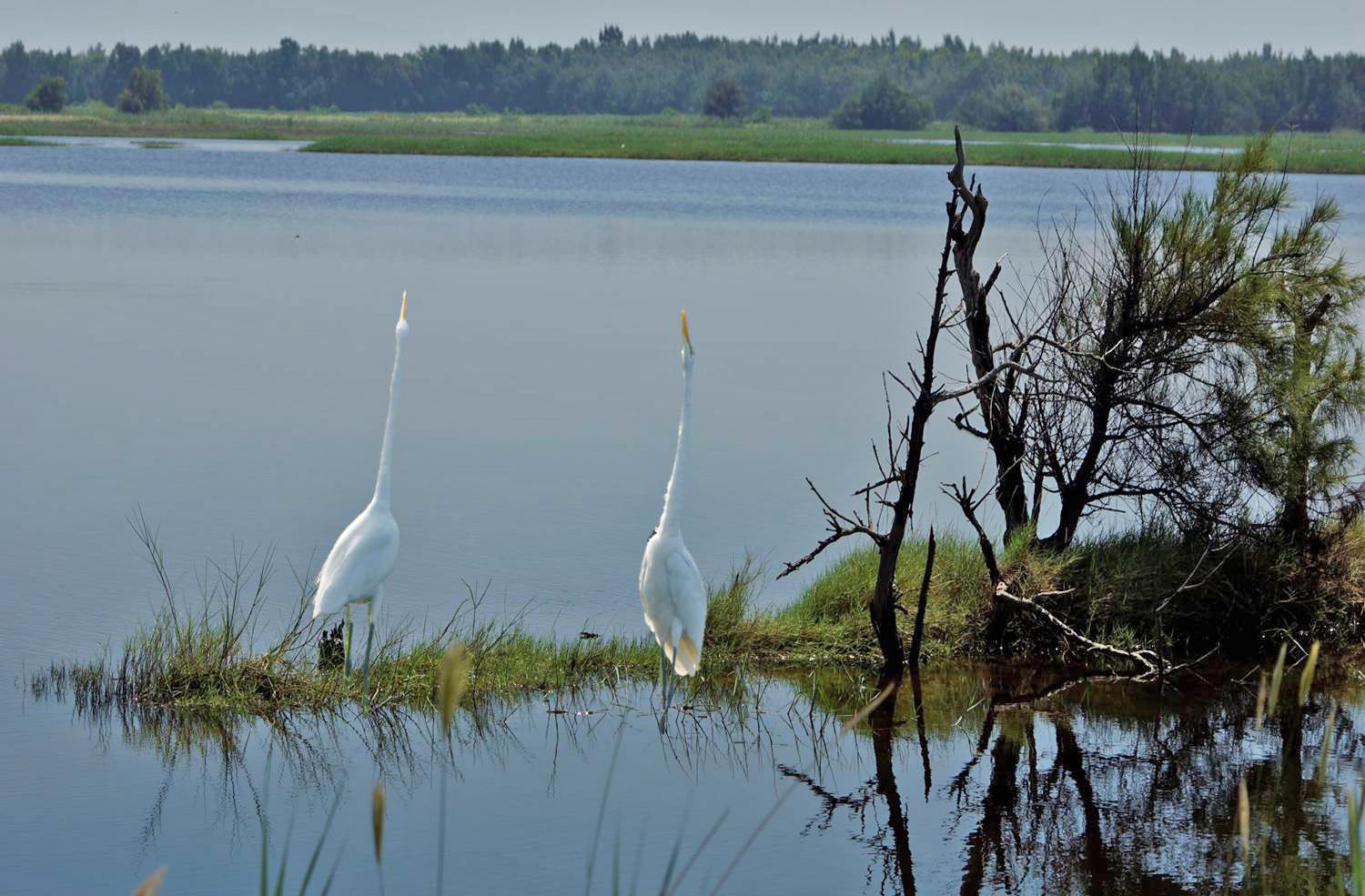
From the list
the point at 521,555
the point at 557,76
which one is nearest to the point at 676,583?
the point at 521,555

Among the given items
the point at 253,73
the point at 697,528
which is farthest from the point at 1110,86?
the point at 697,528

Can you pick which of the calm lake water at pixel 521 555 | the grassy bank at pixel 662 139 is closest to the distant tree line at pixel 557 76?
the grassy bank at pixel 662 139

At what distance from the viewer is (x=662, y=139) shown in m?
84.0

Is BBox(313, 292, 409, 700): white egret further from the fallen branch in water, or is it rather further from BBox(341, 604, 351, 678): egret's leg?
the fallen branch in water

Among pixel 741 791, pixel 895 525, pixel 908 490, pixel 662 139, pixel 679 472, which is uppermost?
pixel 662 139

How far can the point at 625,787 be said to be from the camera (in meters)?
6.59

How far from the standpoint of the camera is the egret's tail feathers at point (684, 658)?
646 centimetres

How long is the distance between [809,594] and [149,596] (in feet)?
11.9

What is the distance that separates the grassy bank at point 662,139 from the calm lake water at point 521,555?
106 ft

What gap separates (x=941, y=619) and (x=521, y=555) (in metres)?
2.90

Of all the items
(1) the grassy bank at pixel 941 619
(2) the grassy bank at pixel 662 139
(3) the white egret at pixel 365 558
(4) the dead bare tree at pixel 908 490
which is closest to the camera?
(3) the white egret at pixel 365 558

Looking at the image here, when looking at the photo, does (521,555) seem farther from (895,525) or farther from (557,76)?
(557,76)

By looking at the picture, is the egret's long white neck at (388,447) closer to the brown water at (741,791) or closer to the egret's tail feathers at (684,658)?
the brown water at (741,791)

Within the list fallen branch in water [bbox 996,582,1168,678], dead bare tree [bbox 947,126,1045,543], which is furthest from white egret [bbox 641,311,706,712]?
fallen branch in water [bbox 996,582,1168,678]
